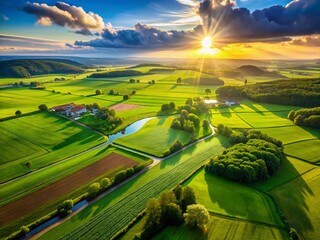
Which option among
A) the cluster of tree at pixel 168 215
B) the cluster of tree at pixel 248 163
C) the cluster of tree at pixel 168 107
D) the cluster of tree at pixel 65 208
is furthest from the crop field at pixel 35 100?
the cluster of tree at pixel 168 215

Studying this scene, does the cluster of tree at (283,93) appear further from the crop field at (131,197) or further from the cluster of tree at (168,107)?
the crop field at (131,197)

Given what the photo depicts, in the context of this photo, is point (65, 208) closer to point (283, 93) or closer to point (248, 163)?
point (248, 163)

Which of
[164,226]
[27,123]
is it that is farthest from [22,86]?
[164,226]

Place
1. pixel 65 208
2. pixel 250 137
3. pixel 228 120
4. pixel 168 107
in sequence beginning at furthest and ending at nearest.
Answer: pixel 168 107 < pixel 228 120 < pixel 250 137 < pixel 65 208

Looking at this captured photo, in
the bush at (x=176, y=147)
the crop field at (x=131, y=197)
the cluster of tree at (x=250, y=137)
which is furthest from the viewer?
the bush at (x=176, y=147)

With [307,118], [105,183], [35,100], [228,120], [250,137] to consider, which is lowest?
[35,100]

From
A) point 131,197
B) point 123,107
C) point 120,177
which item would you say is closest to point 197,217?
point 131,197
